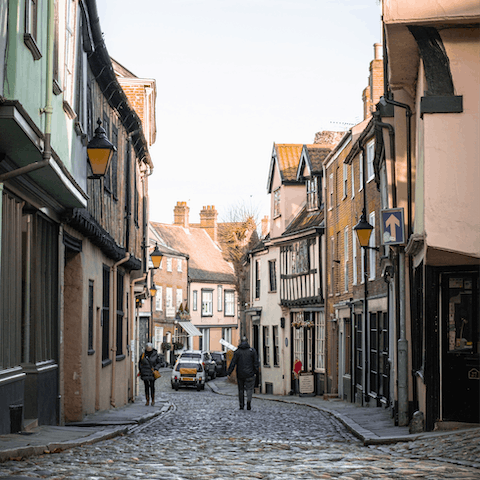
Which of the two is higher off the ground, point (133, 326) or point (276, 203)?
point (276, 203)

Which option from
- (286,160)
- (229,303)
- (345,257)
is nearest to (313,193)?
(286,160)

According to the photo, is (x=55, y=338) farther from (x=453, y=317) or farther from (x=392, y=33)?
(x=392, y=33)

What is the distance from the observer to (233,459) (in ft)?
29.8

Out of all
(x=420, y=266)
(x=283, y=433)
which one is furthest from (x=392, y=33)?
(x=283, y=433)

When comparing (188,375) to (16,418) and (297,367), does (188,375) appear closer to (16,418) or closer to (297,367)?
(297,367)

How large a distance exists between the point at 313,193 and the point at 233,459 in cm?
2488

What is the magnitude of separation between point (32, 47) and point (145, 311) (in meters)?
49.4

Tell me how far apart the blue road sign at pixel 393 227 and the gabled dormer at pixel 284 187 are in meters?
21.8

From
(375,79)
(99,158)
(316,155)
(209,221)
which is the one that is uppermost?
(375,79)

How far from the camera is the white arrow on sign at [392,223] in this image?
13789 mm

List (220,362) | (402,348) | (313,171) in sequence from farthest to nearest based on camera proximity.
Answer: (220,362) → (313,171) → (402,348)

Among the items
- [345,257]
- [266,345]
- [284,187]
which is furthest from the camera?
[266,345]

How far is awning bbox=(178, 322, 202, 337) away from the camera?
62.2m

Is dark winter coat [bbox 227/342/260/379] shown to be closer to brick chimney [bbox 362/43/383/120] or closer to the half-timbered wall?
brick chimney [bbox 362/43/383/120]
